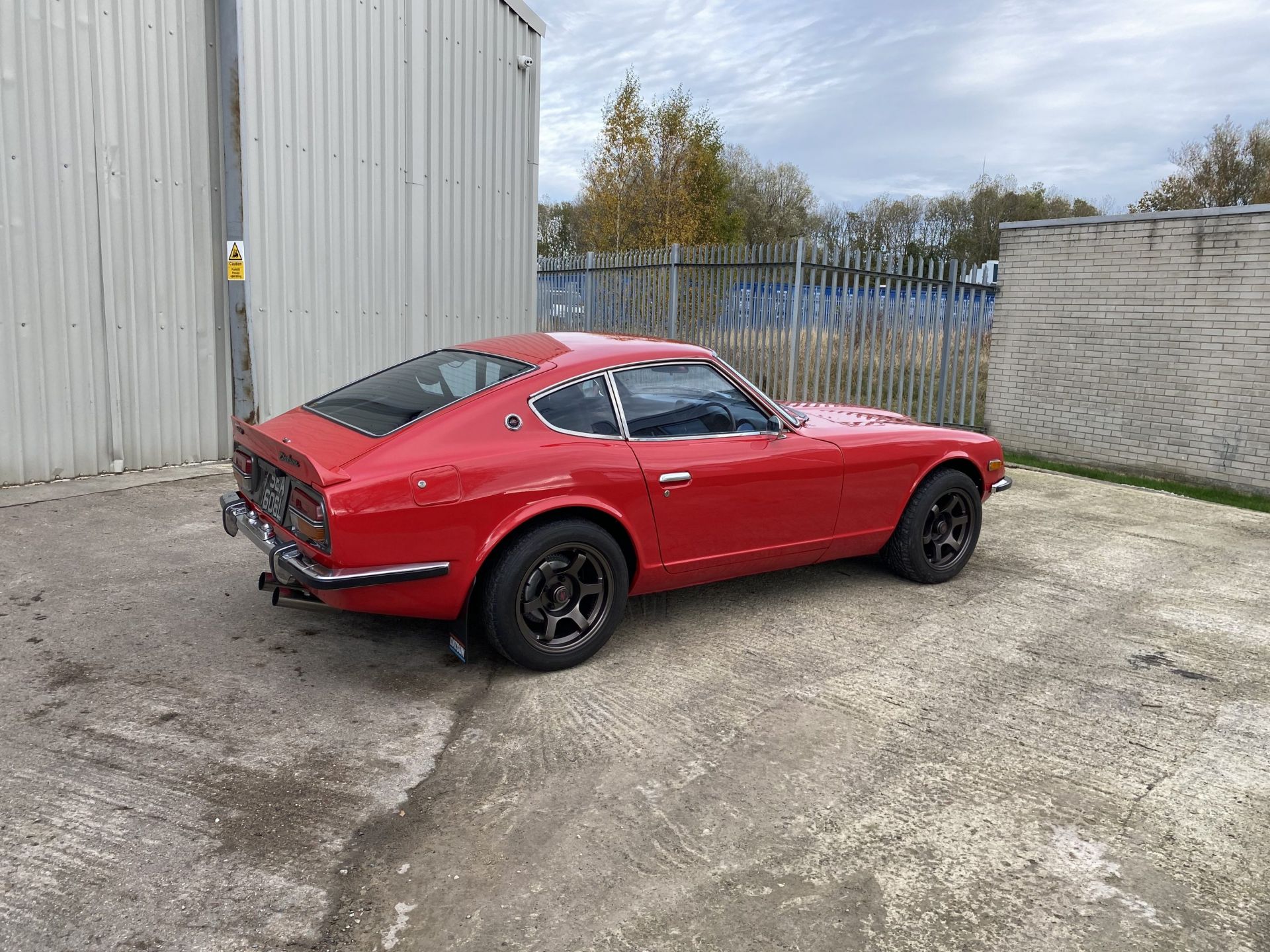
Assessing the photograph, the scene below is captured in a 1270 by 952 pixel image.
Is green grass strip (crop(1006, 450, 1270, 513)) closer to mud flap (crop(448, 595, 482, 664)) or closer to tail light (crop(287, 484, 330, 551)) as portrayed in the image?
mud flap (crop(448, 595, 482, 664))

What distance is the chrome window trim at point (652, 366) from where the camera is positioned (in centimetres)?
403

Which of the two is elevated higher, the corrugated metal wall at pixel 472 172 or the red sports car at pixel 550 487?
the corrugated metal wall at pixel 472 172

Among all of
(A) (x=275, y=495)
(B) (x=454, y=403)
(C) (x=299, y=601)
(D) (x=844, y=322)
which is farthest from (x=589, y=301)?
(C) (x=299, y=601)

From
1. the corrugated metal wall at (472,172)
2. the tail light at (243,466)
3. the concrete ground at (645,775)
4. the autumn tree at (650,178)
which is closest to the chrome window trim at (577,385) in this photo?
the concrete ground at (645,775)

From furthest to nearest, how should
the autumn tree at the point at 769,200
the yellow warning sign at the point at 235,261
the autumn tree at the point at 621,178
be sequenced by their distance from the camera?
the autumn tree at the point at 769,200 → the autumn tree at the point at 621,178 → the yellow warning sign at the point at 235,261

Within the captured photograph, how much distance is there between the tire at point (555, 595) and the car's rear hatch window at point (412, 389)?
731 mm

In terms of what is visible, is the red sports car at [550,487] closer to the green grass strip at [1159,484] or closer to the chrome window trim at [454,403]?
the chrome window trim at [454,403]

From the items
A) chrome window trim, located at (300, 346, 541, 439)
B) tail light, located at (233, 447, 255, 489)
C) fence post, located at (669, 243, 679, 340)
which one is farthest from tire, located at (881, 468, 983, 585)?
fence post, located at (669, 243, 679, 340)

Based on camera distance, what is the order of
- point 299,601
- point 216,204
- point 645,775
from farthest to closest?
point 216,204, point 299,601, point 645,775

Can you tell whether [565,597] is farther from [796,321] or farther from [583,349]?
[796,321]

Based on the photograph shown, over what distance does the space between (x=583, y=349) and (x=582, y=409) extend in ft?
1.28

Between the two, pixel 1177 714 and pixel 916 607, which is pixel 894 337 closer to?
pixel 916 607

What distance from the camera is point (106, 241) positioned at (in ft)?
23.5

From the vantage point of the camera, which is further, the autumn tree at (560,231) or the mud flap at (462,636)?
the autumn tree at (560,231)
